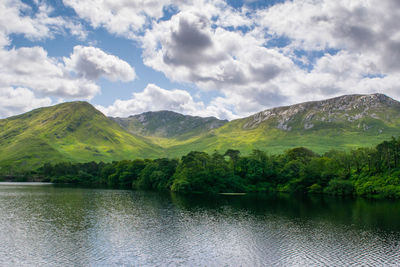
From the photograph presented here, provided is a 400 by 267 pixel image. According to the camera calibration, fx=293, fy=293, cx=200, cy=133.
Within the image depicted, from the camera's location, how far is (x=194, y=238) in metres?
51.1

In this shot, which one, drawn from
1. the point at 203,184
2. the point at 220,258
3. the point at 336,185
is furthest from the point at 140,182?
the point at 220,258

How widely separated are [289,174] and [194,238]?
118m

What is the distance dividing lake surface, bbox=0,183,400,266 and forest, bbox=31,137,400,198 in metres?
55.4

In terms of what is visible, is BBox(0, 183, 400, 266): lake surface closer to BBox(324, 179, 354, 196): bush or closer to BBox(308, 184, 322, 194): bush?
BBox(324, 179, 354, 196): bush

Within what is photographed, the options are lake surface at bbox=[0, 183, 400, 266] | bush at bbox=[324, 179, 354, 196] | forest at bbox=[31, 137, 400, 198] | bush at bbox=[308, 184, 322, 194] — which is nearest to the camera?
lake surface at bbox=[0, 183, 400, 266]

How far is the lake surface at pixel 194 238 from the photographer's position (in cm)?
3956

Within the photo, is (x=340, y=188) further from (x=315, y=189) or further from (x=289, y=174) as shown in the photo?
(x=289, y=174)

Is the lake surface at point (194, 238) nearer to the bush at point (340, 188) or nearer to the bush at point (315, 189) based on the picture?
the bush at point (340, 188)

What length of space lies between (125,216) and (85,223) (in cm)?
1130

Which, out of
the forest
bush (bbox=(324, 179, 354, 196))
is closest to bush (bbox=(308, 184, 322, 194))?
the forest

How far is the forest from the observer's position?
127812mm

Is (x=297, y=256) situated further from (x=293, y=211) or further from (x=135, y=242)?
(x=293, y=211)

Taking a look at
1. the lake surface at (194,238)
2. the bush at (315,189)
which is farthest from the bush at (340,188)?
the lake surface at (194,238)

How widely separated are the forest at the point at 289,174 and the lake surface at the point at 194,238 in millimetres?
55399
